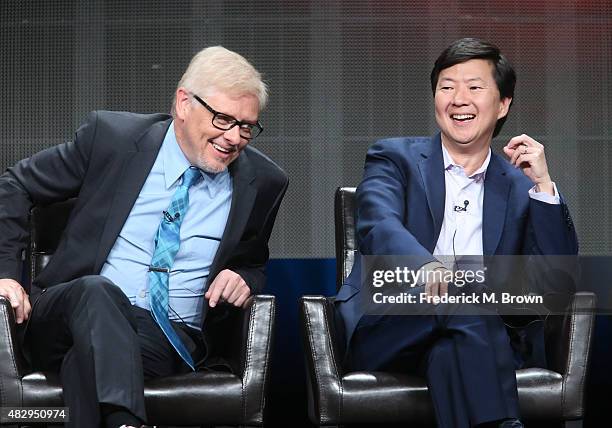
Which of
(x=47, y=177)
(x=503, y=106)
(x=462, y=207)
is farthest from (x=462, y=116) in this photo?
(x=47, y=177)

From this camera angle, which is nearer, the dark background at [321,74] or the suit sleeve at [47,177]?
the suit sleeve at [47,177]

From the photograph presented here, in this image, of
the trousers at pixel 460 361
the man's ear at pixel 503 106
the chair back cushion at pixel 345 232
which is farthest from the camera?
the chair back cushion at pixel 345 232

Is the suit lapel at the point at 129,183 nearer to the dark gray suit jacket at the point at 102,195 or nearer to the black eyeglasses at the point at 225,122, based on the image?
the dark gray suit jacket at the point at 102,195

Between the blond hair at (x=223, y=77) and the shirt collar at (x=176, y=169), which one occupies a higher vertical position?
the blond hair at (x=223, y=77)

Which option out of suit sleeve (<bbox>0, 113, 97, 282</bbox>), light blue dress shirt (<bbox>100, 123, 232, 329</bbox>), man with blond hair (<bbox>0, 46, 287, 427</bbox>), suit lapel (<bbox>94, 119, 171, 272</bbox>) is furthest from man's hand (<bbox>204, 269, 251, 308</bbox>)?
Result: suit sleeve (<bbox>0, 113, 97, 282</bbox>)

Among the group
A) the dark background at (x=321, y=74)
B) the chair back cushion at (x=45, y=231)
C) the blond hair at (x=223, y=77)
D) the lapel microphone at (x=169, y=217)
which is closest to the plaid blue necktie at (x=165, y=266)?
the lapel microphone at (x=169, y=217)

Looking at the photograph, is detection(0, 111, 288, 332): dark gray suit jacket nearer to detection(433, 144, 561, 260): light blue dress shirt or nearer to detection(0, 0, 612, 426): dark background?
detection(433, 144, 561, 260): light blue dress shirt

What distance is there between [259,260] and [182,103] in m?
0.54

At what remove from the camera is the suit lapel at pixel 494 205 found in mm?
3176

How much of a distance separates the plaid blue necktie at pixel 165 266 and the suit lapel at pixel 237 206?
0.43ft

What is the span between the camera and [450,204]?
3.23 m

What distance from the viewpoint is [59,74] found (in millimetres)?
4418

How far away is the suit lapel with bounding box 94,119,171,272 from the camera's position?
3133mm

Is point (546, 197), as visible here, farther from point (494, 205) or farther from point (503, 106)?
point (503, 106)
